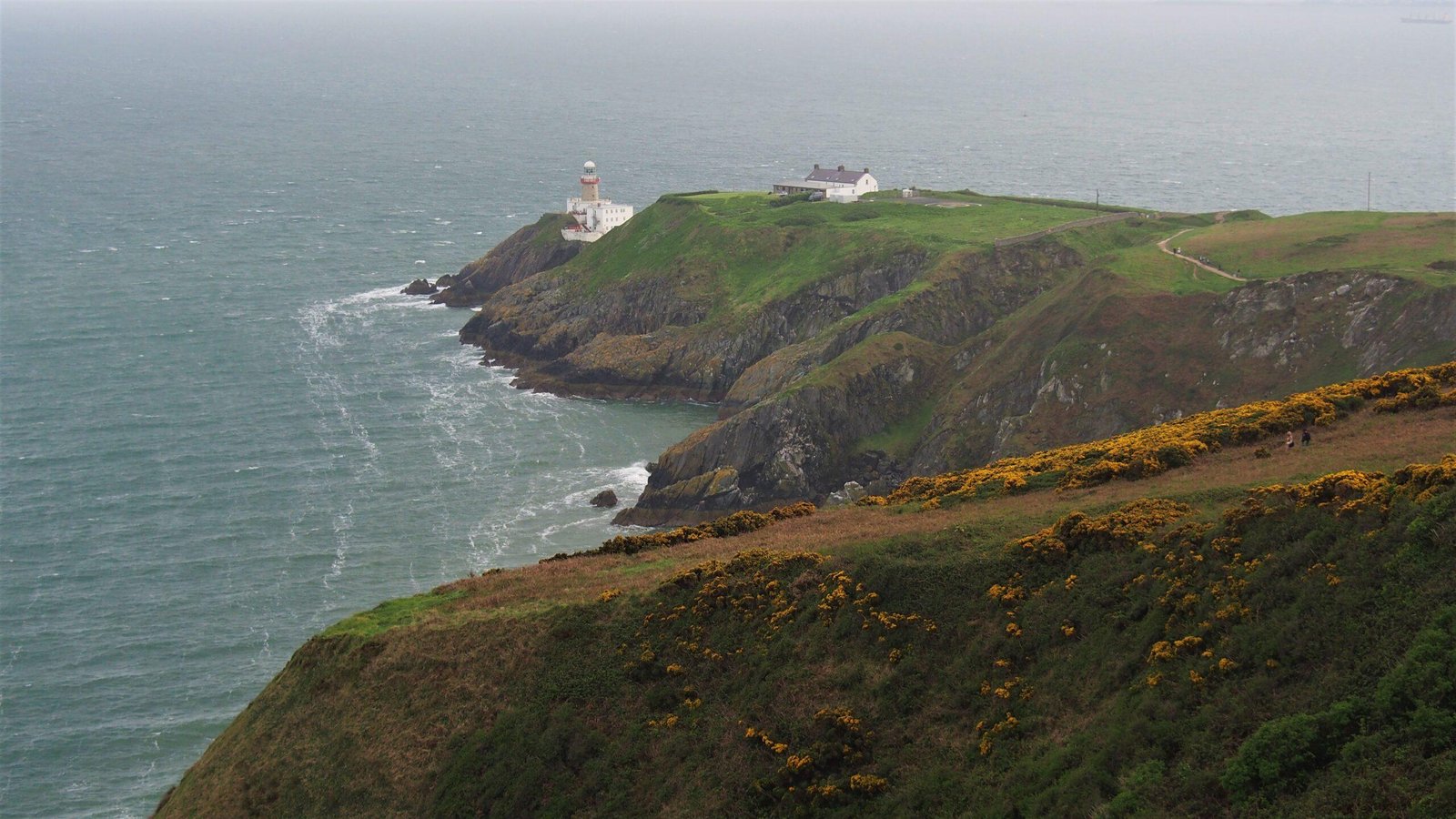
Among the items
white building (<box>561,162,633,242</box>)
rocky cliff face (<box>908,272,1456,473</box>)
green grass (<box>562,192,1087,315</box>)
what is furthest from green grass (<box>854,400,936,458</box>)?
white building (<box>561,162,633,242</box>)

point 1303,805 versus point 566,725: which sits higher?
point 1303,805

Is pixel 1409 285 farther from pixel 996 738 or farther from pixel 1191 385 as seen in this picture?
pixel 996 738

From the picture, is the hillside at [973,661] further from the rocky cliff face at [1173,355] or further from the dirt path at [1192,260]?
the dirt path at [1192,260]

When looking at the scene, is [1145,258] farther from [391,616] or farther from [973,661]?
[973,661]

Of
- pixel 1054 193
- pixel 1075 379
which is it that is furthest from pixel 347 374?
pixel 1054 193

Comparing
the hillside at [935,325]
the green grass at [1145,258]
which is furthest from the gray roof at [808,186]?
the green grass at [1145,258]

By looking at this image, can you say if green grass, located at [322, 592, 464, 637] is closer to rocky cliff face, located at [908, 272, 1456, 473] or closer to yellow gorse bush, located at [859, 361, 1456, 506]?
yellow gorse bush, located at [859, 361, 1456, 506]
